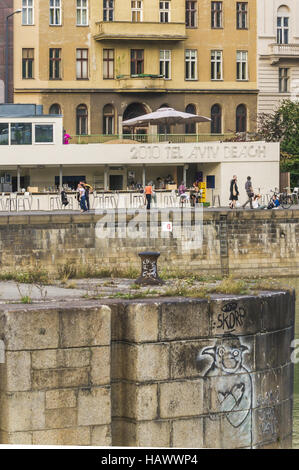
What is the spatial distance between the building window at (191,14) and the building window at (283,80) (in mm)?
6469

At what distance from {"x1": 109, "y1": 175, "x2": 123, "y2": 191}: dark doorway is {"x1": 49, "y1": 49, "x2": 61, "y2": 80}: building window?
41.2 ft

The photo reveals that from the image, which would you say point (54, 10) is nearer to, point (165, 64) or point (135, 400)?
point (165, 64)

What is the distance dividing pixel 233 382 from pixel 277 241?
48.0 meters

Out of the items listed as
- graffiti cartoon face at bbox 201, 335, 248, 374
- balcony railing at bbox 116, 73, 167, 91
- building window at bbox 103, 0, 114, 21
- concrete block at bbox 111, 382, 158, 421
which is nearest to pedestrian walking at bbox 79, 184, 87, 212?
balcony railing at bbox 116, 73, 167, 91

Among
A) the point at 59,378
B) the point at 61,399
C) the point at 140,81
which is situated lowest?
the point at 61,399

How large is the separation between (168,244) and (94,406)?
4666 centimetres

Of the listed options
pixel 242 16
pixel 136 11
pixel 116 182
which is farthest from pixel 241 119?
pixel 116 182

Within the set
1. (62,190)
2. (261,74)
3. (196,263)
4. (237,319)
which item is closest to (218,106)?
(261,74)

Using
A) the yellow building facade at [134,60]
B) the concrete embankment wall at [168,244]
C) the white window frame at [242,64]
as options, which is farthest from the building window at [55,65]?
the concrete embankment wall at [168,244]

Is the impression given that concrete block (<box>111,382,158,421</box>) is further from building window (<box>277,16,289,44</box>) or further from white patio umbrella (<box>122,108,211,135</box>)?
building window (<box>277,16,289,44</box>)

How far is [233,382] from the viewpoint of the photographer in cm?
1755

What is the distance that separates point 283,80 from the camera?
3696 inches

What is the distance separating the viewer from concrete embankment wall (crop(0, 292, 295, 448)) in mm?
16453

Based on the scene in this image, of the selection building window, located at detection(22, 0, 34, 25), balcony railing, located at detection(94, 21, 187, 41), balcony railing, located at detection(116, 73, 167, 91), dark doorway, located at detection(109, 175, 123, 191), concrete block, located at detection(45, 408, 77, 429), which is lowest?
concrete block, located at detection(45, 408, 77, 429)
